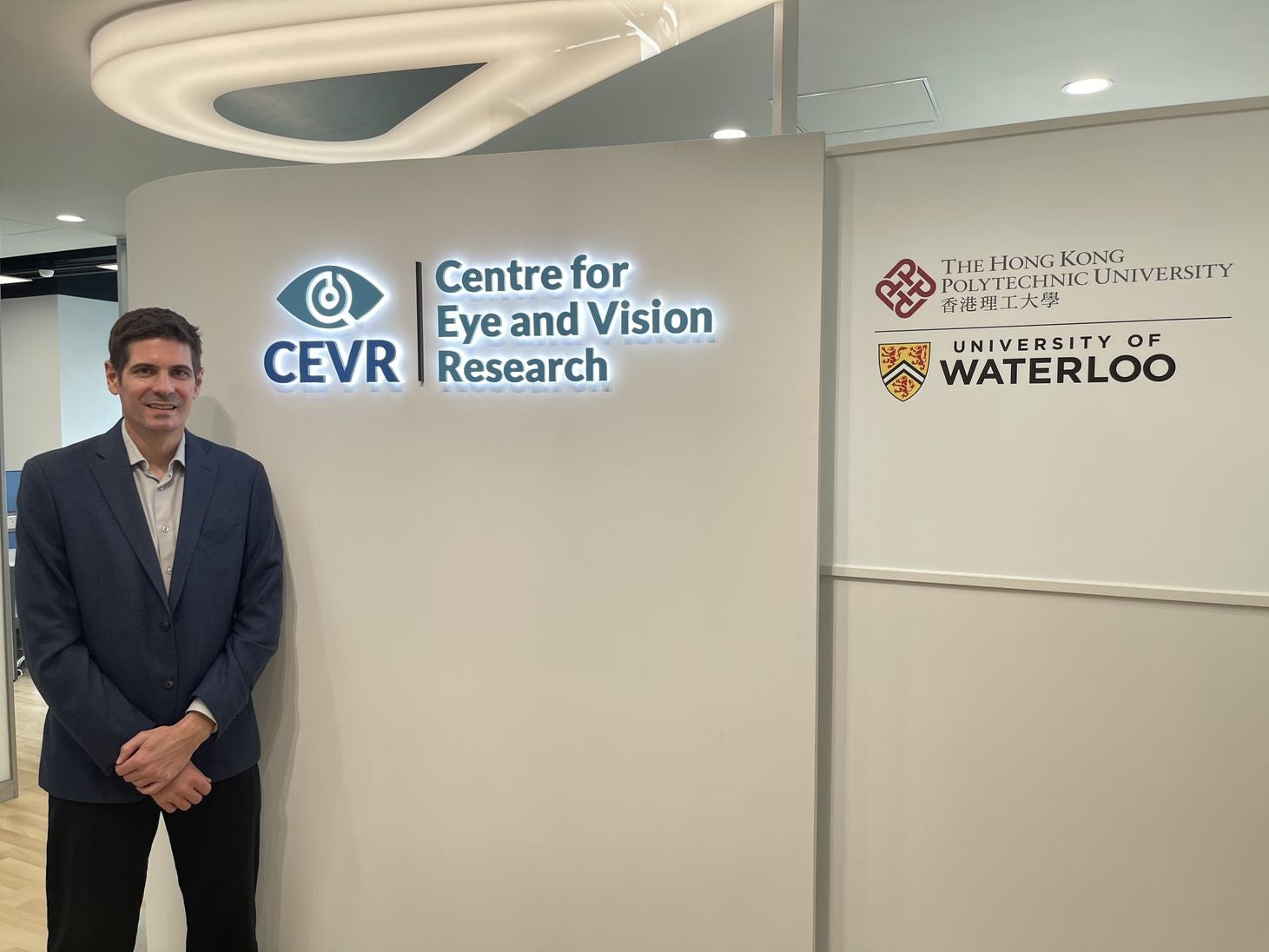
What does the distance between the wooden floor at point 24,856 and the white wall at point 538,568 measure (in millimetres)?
816

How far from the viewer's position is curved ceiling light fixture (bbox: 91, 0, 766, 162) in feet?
9.57

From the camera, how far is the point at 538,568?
2.42 metres

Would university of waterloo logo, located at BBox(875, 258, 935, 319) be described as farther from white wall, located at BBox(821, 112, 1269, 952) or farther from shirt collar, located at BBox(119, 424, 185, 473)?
shirt collar, located at BBox(119, 424, 185, 473)

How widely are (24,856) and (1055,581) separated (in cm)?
411

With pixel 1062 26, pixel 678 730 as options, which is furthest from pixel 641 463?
pixel 1062 26

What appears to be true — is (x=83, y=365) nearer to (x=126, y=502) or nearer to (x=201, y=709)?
(x=126, y=502)

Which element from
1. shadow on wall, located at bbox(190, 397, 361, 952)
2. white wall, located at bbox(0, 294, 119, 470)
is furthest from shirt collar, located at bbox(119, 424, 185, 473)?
white wall, located at bbox(0, 294, 119, 470)

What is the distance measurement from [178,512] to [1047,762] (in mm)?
2305


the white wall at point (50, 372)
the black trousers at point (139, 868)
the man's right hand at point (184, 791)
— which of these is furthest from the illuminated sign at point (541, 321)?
the white wall at point (50, 372)

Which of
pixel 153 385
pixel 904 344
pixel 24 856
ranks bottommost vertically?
pixel 24 856

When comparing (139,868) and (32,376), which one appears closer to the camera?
(139,868)

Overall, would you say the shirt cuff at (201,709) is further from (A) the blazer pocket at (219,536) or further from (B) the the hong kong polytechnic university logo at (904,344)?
(B) the the hong kong polytechnic university logo at (904,344)

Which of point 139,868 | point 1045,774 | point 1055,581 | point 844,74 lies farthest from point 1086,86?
point 139,868

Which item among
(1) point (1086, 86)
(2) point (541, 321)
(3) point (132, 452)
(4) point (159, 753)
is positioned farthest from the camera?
(1) point (1086, 86)
